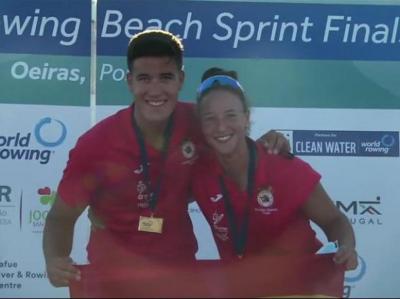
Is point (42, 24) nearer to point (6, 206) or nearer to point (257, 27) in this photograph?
point (6, 206)

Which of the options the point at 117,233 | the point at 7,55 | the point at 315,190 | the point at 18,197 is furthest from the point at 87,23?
the point at 315,190

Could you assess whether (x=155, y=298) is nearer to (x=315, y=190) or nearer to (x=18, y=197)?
(x=315, y=190)

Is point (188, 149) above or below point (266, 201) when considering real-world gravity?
above

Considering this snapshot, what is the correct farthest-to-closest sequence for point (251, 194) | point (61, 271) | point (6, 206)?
point (6, 206), point (251, 194), point (61, 271)

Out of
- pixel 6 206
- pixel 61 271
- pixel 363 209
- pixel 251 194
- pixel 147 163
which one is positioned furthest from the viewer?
pixel 363 209

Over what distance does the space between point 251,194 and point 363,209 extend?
3.77ft

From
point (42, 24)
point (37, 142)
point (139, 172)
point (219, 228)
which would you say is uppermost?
point (42, 24)

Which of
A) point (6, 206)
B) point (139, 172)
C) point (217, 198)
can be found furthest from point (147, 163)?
point (6, 206)

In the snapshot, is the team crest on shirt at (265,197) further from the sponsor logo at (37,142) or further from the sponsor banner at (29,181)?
the sponsor logo at (37,142)

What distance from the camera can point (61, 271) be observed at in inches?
117

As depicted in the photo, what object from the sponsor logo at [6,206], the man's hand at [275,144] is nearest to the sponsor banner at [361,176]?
Result: the man's hand at [275,144]

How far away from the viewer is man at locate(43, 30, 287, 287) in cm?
319

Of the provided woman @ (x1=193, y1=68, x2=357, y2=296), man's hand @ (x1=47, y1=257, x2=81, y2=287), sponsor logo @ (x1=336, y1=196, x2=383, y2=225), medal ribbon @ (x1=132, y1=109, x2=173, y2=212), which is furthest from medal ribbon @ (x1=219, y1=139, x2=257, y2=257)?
sponsor logo @ (x1=336, y1=196, x2=383, y2=225)

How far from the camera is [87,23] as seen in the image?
397 cm
